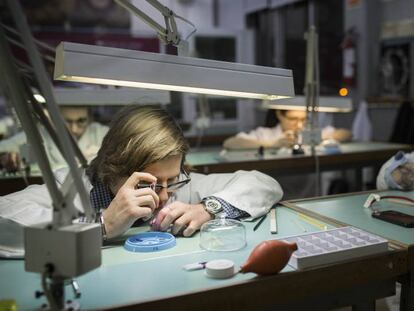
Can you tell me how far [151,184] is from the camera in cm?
114

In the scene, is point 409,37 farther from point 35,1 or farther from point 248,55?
point 35,1

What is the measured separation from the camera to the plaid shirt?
1277 mm

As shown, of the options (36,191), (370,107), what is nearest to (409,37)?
(370,107)

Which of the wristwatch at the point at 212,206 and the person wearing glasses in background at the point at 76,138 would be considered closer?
the wristwatch at the point at 212,206

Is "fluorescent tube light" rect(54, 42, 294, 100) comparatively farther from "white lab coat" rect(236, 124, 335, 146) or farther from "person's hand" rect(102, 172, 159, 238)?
"white lab coat" rect(236, 124, 335, 146)

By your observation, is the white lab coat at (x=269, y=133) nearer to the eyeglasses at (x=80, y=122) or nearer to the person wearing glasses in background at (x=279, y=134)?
the person wearing glasses in background at (x=279, y=134)

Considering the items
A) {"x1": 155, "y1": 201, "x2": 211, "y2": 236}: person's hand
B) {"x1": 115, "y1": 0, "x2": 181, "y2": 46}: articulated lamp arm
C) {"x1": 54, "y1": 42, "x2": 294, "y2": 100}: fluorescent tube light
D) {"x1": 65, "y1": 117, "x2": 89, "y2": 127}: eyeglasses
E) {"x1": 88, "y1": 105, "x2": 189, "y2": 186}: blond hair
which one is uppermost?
{"x1": 115, "y1": 0, "x2": 181, "y2": 46}: articulated lamp arm

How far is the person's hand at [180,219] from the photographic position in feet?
3.80

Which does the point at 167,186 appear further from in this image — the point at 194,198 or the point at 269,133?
the point at 269,133

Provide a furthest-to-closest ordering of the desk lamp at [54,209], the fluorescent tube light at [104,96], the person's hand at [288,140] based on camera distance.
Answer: the person's hand at [288,140] < the fluorescent tube light at [104,96] < the desk lamp at [54,209]

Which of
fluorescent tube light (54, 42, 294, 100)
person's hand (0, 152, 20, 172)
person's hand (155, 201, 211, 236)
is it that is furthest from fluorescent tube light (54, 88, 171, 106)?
fluorescent tube light (54, 42, 294, 100)

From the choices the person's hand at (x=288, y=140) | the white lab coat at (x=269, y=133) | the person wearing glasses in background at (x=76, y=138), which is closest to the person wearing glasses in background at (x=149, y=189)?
the person wearing glasses in background at (x=76, y=138)

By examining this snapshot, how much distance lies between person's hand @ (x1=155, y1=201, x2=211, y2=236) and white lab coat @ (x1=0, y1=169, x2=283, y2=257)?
0.13 m

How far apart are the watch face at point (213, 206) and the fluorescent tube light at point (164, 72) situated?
37cm
